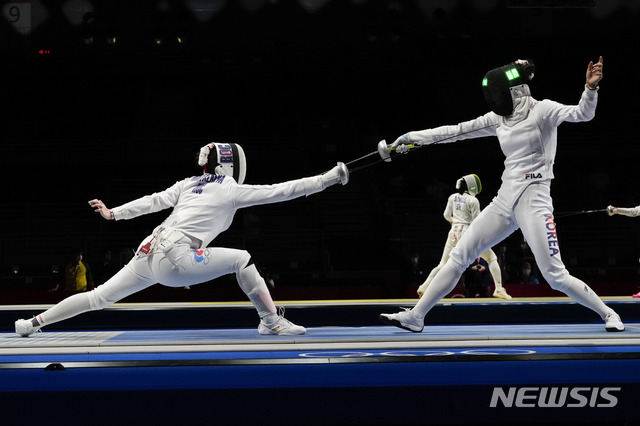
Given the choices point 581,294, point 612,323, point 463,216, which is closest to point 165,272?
point 581,294

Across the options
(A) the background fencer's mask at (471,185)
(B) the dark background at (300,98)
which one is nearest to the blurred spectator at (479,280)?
(A) the background fencer's mask at (471,185)

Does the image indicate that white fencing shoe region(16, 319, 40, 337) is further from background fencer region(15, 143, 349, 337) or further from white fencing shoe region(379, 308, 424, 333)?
white fencing shoe region(379, 308, 424, 333)

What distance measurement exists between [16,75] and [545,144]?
12840 mm

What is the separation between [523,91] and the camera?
3621mm

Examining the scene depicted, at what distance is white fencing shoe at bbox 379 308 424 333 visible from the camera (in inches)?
143

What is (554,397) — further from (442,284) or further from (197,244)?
(197,244)

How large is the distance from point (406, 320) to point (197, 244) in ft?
3.79

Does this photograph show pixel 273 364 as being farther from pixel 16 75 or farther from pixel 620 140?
pixel 16 75

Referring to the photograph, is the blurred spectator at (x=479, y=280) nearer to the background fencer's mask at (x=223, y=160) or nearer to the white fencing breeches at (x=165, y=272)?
the background fencer's mask at (x=223, y=160)

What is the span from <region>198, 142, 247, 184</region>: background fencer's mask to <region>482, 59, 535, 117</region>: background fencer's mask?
1.37m

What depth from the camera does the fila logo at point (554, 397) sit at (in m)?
2.53

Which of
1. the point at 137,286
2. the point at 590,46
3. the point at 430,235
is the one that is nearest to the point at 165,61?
the point at 430,235

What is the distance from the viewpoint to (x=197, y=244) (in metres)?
3.55

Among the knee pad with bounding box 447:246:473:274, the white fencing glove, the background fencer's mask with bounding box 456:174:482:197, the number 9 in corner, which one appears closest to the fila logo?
the knee pad with bounding box 447:246:473:274
